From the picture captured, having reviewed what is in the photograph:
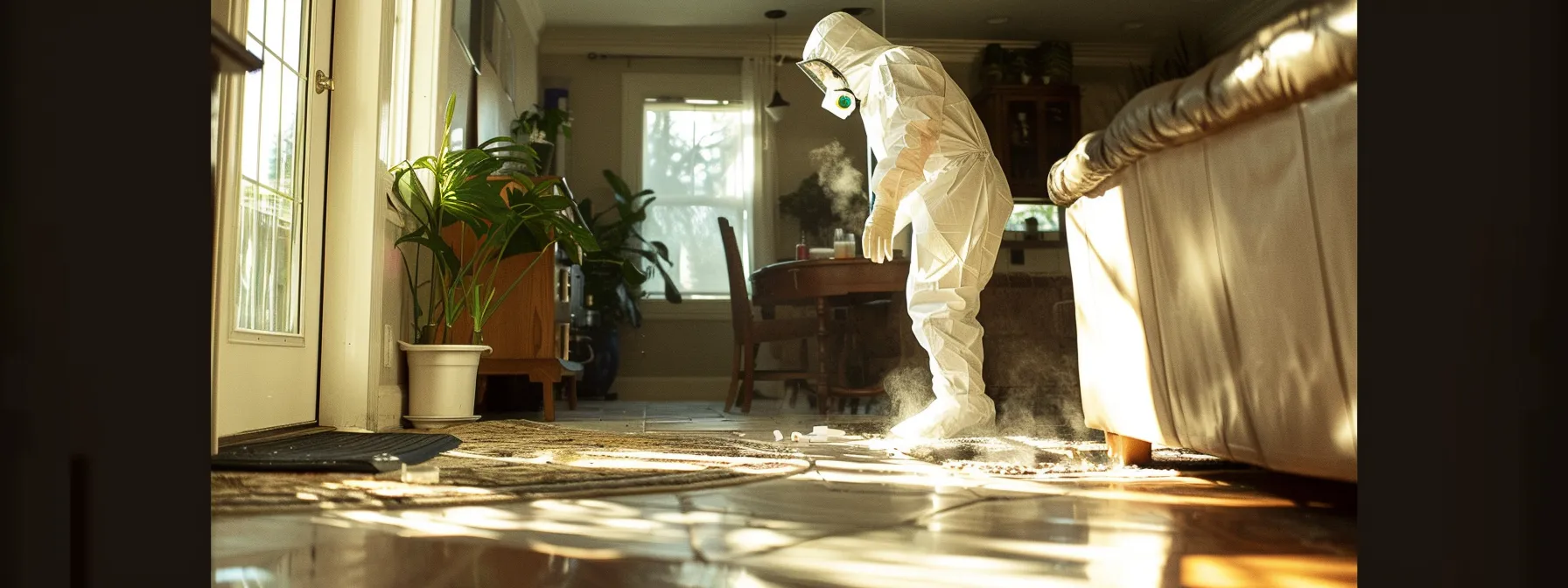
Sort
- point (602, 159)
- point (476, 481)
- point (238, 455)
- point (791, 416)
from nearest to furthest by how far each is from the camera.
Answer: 1. point (476, 481)
2. point (238, 455)
3. point (791, 416)
4. point (602, 159)

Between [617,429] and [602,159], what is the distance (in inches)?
178

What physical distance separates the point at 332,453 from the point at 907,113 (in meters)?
1.86

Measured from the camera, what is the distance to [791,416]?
4.82 metres

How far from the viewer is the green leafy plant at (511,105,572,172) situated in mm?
5992

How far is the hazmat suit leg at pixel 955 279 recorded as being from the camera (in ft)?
10.3

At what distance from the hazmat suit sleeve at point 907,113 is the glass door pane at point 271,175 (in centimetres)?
162

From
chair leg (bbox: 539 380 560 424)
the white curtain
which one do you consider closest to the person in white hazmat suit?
chair leg (bbox: 539 380 560 424)

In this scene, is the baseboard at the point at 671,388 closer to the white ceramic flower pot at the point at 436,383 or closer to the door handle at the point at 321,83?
the white ceramic flower pot at the point at 436,383

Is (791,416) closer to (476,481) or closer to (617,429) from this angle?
(617,429)

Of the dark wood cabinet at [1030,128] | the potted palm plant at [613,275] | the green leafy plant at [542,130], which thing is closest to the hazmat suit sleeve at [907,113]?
the green leafy plant at [542,130]

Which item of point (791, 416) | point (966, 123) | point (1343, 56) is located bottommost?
point (791, 416)

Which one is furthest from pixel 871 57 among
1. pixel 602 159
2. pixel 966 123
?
pixel 602 159

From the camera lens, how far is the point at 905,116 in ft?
10.6

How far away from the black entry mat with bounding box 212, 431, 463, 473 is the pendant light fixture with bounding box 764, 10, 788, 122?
512cm
